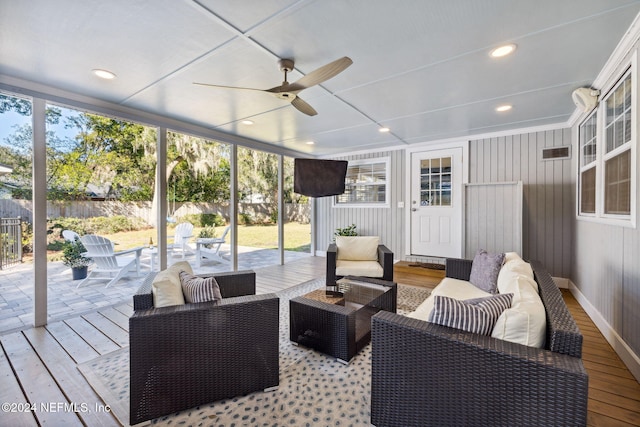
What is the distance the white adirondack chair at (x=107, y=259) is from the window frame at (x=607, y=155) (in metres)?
5.19

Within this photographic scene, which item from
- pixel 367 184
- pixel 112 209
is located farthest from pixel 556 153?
pixel 112 209

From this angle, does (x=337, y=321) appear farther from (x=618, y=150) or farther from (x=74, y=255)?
(x=74, y=255)

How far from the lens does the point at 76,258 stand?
330 centimetres

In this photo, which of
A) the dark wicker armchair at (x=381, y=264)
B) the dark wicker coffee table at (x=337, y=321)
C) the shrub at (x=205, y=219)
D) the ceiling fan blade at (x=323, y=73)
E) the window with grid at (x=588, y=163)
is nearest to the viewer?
the ceiling fan blade at (x=323, y=73)

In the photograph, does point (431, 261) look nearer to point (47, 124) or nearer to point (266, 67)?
point (266, 67)

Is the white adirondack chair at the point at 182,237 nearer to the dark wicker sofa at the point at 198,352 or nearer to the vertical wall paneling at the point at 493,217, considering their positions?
the dark wicker sofa at the point at 198,352

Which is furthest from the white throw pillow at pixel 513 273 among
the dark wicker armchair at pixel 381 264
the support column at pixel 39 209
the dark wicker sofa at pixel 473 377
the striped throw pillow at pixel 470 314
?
the support column at pixel 39 209

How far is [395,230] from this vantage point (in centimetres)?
558

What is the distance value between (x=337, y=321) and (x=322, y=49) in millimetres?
2129

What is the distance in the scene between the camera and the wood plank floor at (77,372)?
5.16ft

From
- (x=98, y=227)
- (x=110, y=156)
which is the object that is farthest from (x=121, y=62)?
(x=98, y=227)

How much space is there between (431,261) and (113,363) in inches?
193

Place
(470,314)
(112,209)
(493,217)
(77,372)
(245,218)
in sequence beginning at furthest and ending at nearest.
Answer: (245,218) < (493,217) < (112,209) < (77,372) < (470,314)

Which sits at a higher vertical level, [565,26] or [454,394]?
[565,26]
